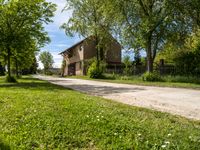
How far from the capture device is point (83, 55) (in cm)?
6272

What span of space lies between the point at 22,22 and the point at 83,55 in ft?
109

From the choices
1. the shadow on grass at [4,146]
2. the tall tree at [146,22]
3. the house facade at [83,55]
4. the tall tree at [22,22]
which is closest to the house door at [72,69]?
the house facade at [83,55]

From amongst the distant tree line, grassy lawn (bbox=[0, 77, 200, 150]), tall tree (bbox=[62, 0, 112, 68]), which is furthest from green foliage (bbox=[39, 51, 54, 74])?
grassy lawn (bbox=[0, 77, 200, 150])

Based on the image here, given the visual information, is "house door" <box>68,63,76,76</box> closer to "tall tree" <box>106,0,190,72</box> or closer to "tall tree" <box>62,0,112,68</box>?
"tall tree" <box>62,0,112,68</box>

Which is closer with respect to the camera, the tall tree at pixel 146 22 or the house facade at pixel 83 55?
the tall tree at pixel 146 22

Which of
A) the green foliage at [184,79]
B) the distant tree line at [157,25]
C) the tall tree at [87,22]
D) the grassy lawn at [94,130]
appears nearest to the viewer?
the grassy lawn at [94,130]

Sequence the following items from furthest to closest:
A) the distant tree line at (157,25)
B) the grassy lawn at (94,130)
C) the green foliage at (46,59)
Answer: the green foliage at (46,59), the distant tree line at (157,25), the grassy lawn at (94,130)

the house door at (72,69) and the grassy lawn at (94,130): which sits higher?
the house door at (72,69)

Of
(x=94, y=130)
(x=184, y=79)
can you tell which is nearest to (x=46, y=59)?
(x=184, y=79)

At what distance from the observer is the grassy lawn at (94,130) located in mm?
6871

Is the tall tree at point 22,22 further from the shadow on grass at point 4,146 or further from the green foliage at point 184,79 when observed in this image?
the shadow on grass at point 4,146

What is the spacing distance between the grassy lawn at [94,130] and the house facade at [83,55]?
47917 mm

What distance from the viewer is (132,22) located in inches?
1394

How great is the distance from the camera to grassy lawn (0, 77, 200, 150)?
687 cm
